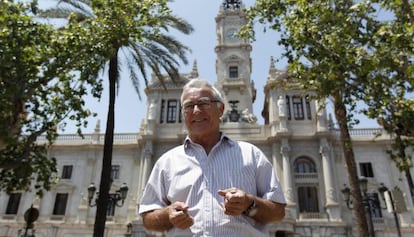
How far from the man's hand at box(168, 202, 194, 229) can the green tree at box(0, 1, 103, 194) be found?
909cm

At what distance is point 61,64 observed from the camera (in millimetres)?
10578

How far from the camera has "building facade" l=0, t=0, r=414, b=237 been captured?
22109 mm

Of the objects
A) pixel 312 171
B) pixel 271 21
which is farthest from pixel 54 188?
pixel 271 21

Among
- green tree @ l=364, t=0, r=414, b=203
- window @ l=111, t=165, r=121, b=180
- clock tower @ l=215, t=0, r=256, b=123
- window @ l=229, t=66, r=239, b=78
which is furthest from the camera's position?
window @ l=229, t=66, r=239, b=78

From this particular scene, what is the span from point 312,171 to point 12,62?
20.7 m

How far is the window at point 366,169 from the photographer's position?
24.1 meters

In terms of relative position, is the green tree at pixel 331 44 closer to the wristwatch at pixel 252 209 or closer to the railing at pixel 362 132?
the wristwatch at pixel 252 209

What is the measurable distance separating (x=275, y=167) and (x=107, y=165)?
1620 cm

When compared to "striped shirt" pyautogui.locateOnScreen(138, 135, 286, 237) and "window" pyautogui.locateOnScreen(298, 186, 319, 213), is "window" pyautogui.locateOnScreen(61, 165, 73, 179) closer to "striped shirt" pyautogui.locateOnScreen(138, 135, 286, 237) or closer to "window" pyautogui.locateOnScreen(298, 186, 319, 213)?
"window" pyautogui.locateOnScreen(298, 186, 319, 213)

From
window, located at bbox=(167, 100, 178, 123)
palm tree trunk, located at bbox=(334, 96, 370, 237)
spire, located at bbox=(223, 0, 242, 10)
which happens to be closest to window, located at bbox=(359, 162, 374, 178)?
palm tree trunk, located at bbox=(334, 96, 370, 237)

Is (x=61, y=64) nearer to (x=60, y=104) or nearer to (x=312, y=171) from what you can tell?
(x=60, y=104)

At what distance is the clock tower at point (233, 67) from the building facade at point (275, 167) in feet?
1.12

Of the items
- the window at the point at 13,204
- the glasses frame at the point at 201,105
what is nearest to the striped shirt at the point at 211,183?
the glasses frame at the point at 201,105

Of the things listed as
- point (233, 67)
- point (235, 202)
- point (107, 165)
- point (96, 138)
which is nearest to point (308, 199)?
point (233, 67)
